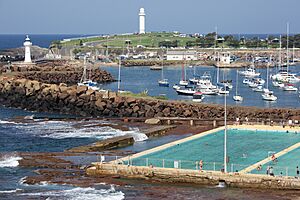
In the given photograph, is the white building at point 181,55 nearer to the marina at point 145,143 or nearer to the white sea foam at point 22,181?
the marina at point 145,143

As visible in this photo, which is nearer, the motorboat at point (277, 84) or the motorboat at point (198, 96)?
the motorboat at point (198, 96)

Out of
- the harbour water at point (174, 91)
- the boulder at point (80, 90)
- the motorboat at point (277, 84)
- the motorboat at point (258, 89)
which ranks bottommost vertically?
the harbour water at point (174, 91)

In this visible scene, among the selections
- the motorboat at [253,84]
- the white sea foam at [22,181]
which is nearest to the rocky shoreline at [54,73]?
the motorboat at [253,84]

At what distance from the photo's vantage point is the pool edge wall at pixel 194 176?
31.2m

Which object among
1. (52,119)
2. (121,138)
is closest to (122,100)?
(52,119)

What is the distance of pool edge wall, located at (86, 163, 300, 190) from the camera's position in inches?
1228

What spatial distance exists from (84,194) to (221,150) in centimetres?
1060

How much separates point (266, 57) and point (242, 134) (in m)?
118

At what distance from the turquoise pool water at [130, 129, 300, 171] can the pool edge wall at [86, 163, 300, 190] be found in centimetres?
107

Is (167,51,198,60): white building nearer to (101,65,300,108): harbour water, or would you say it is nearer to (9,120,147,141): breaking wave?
(101,65,300,108): harbour water

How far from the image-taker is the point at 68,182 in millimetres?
33219

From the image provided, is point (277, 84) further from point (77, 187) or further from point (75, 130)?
point (77, 187)

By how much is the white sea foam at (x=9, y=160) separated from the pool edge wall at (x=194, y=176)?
5.31 m

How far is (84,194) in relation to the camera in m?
30.9
